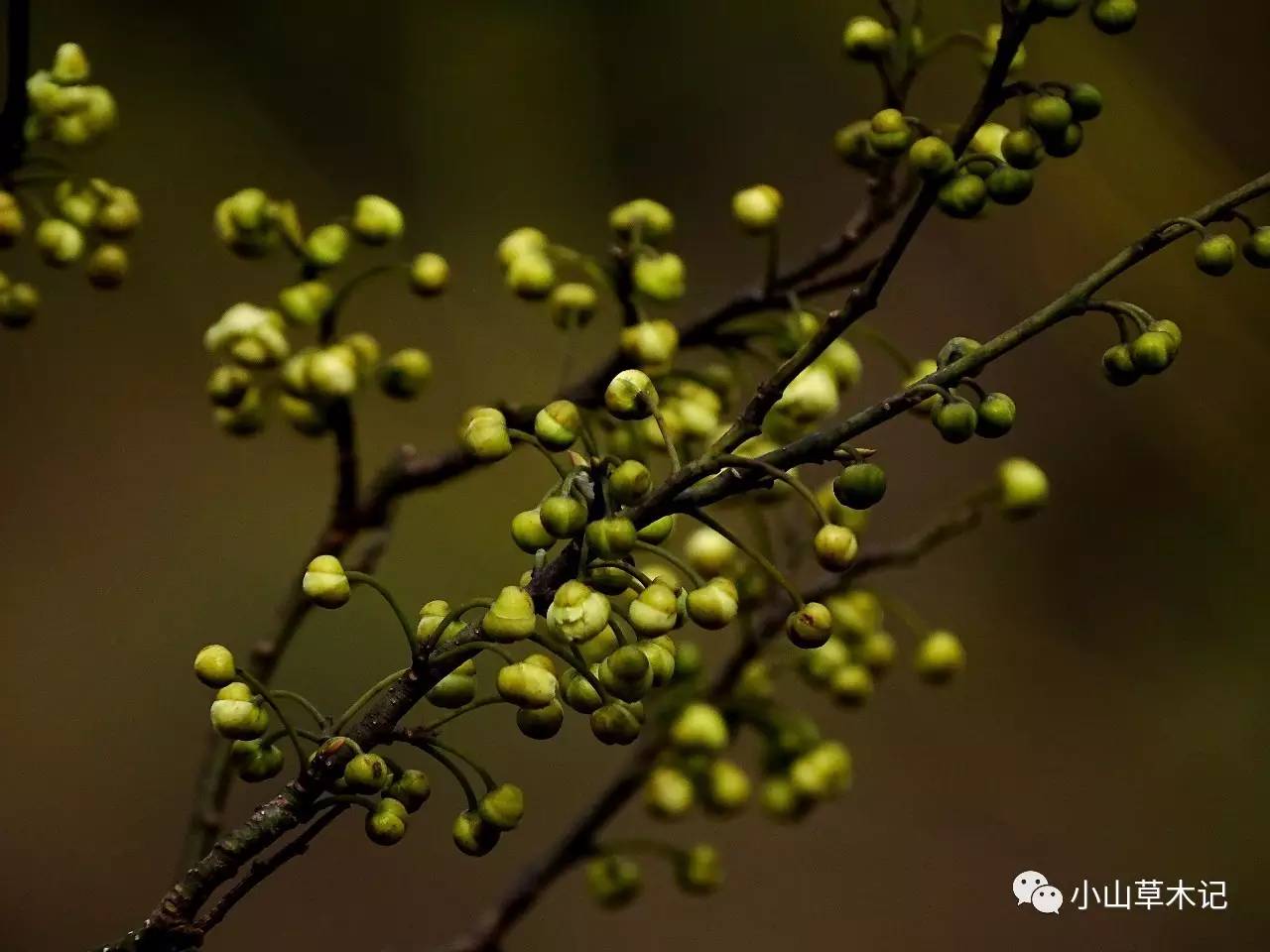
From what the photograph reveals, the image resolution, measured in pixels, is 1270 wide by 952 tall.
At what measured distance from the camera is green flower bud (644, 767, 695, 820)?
0.68m

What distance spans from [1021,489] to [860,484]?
0.96 ft

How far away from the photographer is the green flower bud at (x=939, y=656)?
737 mm

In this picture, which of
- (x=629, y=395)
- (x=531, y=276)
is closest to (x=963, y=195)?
(x=629, y=395)

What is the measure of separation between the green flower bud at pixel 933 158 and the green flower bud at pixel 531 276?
21 cm

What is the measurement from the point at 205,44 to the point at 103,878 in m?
0.87

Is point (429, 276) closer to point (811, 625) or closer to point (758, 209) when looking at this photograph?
point (758, 209)

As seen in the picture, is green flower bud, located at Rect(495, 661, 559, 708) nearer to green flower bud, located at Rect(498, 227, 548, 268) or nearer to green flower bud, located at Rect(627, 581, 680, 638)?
green flower bud, located at Rect(627, 581, 680, 638)

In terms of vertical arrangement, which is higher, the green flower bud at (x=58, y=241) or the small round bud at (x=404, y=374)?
the green flower bud at (x=58, y=241)

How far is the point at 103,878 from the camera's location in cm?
135

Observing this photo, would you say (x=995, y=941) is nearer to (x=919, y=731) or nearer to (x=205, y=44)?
(x=919, y=731)

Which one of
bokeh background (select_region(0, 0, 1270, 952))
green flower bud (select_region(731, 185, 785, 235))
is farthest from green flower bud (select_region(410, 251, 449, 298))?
bokeh background (select_region(0, 0, 1270, 952))

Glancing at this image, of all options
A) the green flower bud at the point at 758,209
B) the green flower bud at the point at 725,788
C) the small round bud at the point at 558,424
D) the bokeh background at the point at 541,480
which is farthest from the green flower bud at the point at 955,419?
the bokeh background at the point at 541,480

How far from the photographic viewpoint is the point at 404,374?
24.7 inches

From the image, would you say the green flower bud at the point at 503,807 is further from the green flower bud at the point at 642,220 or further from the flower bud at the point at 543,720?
the green flower bud at the point at 642,220
